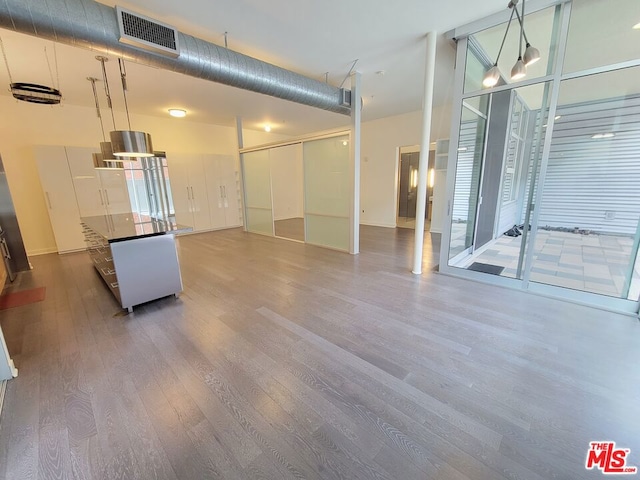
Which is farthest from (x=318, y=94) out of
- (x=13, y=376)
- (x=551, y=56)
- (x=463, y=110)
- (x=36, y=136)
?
(x=36, y=136)

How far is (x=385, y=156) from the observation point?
7121 millimetres

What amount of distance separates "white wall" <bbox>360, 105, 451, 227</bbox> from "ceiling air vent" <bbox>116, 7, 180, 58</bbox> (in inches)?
218

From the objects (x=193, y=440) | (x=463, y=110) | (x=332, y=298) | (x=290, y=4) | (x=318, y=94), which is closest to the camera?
(x=193, y=440)

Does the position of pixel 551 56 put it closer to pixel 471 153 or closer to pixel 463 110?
pixel 463 110

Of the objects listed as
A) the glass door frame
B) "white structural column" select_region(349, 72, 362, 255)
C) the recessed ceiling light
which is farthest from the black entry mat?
"white structural column" select_region(349, 72, 362, 255)

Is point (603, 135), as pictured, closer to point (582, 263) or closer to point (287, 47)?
point (582, 263)

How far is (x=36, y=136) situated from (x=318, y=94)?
553 cm

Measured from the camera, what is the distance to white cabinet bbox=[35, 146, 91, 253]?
473 centimetres

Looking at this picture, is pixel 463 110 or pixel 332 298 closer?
pixel 332 298

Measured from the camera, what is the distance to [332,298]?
9.98 ft

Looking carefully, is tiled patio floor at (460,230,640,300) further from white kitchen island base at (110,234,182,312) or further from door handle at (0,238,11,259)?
door handle at (0,238,11,259)

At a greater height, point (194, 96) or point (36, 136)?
point (194, 96)

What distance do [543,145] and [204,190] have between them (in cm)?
706

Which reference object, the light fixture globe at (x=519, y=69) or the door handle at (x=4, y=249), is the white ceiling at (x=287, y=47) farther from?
the door handle at (x=4, y=249)
